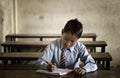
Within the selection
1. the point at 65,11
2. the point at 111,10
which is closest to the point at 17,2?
the point at 65,11

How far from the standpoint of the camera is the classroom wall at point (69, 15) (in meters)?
5.60

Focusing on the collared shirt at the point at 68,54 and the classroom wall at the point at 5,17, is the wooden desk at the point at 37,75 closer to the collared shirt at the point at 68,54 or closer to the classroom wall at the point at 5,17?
the collared shirt at the point at 68,54

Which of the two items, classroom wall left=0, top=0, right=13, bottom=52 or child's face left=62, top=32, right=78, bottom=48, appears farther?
classroom wall left=0, top=0, right=13, bottom=52

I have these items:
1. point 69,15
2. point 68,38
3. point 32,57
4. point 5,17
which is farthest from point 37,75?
point 69,15

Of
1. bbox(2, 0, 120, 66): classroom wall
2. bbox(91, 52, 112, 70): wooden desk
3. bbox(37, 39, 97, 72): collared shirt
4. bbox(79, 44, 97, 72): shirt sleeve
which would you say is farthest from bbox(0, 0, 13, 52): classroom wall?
bbox(79, 44, 97, 72): shirt sleeve

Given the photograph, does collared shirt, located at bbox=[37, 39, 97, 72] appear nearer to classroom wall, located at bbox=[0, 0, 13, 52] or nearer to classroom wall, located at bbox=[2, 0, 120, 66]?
classroom wall, located at bbox=[0, 0, 13, 52]

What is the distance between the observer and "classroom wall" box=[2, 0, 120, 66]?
560 cm

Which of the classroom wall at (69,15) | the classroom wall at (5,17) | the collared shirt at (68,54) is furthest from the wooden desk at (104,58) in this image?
the classroom wall at (69,15)

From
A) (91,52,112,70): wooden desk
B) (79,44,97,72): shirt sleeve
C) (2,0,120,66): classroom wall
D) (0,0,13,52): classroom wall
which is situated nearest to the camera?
(79,44,97,72): shirt sleeve

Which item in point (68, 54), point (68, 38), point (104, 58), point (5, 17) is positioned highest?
point (5, 17)

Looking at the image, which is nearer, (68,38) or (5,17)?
(68,38)

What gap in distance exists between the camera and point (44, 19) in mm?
5660

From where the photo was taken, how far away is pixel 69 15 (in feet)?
18.5

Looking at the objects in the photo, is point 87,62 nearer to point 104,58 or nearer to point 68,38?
point 68,38
